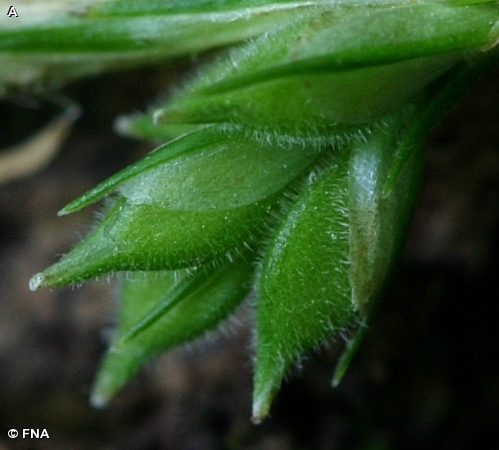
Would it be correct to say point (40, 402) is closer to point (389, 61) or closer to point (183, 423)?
point (183, 423)

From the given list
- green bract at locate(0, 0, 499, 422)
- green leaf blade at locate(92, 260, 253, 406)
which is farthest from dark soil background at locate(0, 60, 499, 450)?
green bract at locate(0, 0, 499, 422)

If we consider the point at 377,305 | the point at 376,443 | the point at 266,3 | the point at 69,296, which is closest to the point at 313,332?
the point at 377,305

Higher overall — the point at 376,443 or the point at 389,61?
the point at 389,61

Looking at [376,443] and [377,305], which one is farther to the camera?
[376,443]

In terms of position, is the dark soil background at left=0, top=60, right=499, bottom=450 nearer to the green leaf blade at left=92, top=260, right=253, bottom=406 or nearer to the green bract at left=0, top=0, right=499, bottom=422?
the green leaf blade at left=92, top=260, right=253, bottom=406

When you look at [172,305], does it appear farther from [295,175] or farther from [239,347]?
[239,347]

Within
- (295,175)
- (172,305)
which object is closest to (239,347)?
(172,305)

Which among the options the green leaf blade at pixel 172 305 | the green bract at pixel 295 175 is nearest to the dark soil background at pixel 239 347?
the green leaf blade at pixel 172 305
